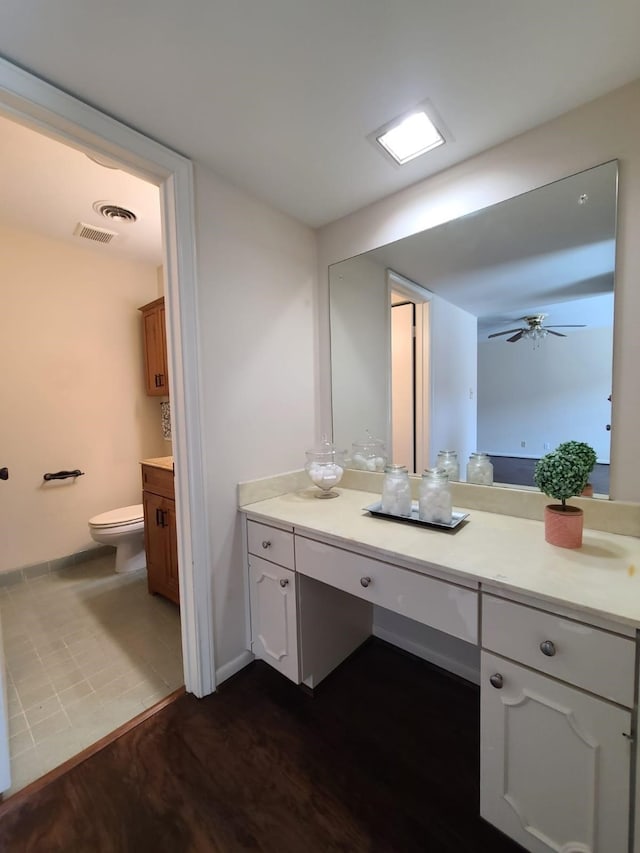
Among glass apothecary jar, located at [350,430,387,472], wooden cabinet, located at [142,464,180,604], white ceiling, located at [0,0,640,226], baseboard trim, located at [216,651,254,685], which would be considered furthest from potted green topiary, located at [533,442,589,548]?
wooden cabinet, located at [142,464,180,604]

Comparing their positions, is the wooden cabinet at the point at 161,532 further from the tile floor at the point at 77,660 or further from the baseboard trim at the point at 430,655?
the baseboard trim at the point at 430,655

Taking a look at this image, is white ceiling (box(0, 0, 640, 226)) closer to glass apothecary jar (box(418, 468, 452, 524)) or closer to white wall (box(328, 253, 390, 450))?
white wall (box(328, 253, 390, 450))

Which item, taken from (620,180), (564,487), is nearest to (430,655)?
(564,487)

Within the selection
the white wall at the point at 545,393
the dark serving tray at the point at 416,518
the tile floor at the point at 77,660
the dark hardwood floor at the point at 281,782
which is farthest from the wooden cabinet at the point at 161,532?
the white wall at the point at 545,393

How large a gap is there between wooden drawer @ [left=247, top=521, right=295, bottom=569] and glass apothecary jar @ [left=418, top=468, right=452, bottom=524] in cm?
55

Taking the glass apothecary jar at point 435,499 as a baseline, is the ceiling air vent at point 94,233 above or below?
above

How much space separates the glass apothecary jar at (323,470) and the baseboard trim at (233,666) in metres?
0.84

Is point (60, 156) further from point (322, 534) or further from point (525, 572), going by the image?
point (525, 572)

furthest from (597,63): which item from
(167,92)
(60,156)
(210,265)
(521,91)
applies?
(60,156)

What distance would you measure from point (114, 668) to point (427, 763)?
4.79 ft

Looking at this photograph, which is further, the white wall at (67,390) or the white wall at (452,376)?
the white wall at (67,390)

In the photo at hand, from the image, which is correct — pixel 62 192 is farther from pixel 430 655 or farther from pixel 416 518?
pixel 430 655

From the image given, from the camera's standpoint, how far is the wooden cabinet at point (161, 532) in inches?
82.8

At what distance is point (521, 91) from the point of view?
114 cm
